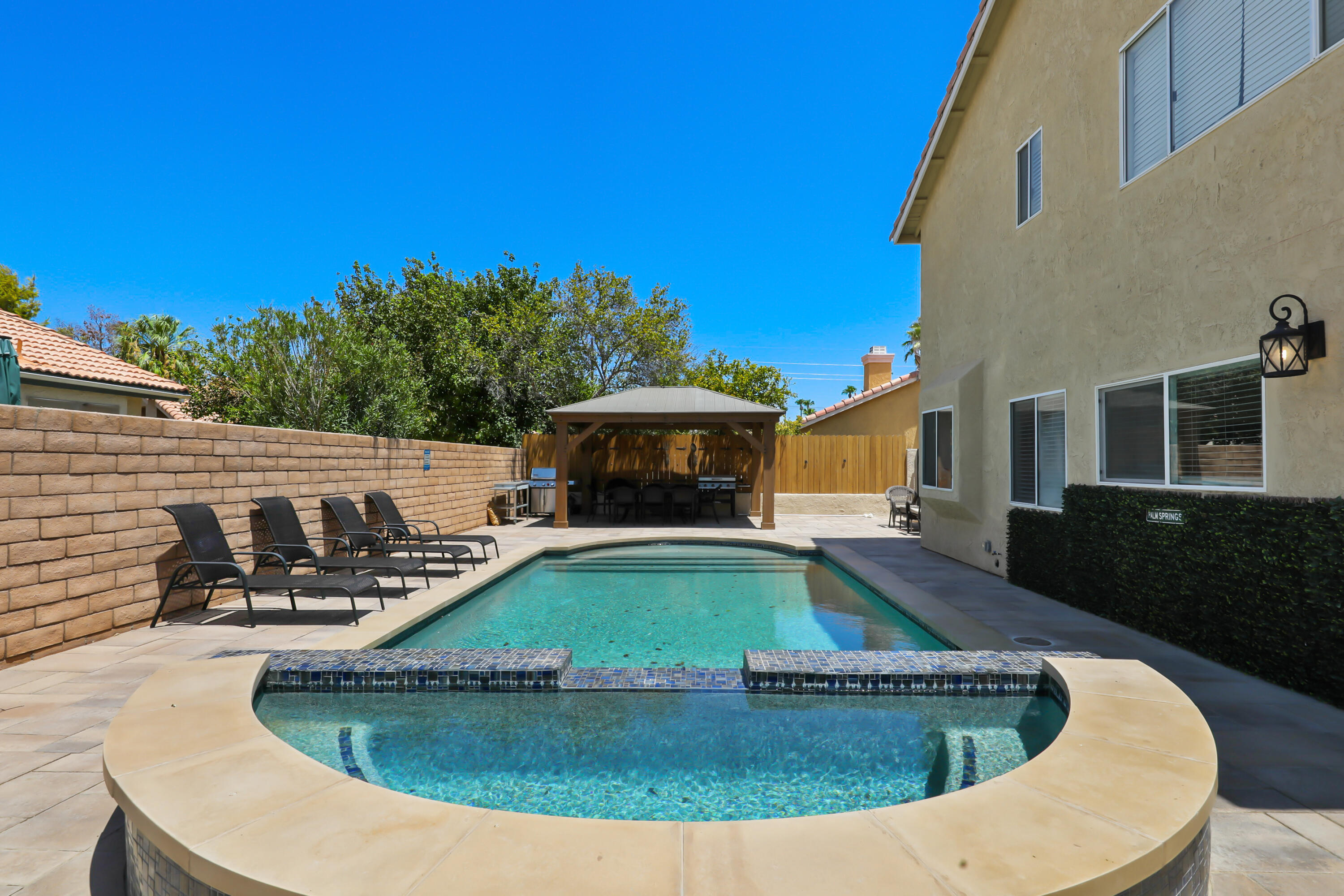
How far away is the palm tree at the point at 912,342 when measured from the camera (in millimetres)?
32312

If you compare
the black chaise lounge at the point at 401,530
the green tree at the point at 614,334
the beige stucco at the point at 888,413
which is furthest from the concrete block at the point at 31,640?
the beige stucco at the point at 888,413

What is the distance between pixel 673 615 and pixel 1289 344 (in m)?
5.38

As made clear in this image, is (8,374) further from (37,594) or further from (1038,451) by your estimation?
(1038,451)

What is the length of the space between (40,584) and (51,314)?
3825 cm

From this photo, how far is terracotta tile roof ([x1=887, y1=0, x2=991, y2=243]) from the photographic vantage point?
9000 millimetres

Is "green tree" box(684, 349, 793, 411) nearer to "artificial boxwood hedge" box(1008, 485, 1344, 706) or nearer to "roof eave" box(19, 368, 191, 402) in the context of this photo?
"roof eave" box(19, 368, 191, 402)

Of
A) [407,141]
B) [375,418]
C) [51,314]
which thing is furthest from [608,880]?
[51,314]

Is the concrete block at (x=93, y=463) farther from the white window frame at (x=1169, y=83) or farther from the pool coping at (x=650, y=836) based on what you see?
the white window frame at (x=1169, y=83)

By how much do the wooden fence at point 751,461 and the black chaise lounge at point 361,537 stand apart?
9.76 meters

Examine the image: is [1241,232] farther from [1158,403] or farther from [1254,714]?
[1254,714]

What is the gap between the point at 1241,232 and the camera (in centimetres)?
475

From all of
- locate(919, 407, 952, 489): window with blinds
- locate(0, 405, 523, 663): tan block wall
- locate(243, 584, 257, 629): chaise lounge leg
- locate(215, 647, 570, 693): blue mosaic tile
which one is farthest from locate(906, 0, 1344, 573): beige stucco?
locate(0, 405, 523, 663): tan block wall

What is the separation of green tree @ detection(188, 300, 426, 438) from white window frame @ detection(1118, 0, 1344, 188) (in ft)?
45.1

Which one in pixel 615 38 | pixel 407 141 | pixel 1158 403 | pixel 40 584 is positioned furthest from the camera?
pixel 407 141
